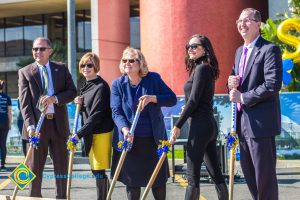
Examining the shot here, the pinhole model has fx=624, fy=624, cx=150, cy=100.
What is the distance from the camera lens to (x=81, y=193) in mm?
8977

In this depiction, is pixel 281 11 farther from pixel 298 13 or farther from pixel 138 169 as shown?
pixel 138 169

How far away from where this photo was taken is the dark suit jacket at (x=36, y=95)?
6.55 meters

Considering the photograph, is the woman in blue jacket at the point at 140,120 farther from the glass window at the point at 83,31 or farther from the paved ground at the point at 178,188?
the glass window at the point at 83,31

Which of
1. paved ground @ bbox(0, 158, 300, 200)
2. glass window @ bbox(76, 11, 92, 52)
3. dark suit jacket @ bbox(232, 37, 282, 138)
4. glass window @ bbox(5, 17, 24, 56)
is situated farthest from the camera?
glass window @ bbox(5, 17, 24, 56)

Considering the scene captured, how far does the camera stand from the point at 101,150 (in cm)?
674

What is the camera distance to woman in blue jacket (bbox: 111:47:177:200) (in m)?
5.84

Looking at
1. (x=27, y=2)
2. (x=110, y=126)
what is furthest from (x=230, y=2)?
(x=110, y=126)

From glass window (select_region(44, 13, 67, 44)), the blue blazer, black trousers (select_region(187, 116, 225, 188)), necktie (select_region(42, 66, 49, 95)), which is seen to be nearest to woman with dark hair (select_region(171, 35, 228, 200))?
black trousers (select_region(187, 116, 225, 188))

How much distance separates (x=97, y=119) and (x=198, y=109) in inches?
50.7

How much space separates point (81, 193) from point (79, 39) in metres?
27.4

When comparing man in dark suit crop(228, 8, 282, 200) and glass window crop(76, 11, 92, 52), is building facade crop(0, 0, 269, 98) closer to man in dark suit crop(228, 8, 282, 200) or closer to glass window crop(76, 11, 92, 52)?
glass window crop(76, 11, 92, 52)

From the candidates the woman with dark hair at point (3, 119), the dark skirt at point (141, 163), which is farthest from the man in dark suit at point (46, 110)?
the woman with dark hair at point (3, 119)

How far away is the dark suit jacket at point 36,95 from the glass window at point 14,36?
31791mm

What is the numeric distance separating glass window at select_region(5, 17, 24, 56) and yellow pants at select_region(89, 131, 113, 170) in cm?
3189
